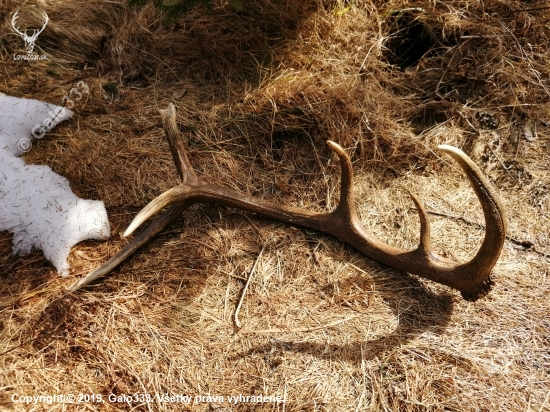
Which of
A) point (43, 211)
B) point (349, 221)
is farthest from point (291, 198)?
point (43, 211)

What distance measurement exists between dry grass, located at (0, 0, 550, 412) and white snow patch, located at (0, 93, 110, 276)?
0.07 m

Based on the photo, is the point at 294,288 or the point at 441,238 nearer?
the point at 294,288

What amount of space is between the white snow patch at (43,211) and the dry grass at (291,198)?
67mm

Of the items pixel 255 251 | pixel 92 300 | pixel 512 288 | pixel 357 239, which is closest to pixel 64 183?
pixel 92 300

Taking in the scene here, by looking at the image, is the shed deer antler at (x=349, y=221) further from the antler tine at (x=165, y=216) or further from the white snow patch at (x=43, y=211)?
the white snow patch at (x=43, y=211)

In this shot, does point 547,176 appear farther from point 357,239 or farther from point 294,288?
point 294,288

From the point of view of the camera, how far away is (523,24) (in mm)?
3096

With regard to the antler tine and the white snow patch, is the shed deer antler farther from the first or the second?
the white snow patch

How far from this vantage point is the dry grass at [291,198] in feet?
6.78

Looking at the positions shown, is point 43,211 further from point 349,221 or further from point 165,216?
point 349,221

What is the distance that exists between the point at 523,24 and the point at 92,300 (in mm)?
3386

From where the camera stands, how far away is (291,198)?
2768 millimetres

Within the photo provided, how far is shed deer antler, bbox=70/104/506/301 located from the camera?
6.91 feet

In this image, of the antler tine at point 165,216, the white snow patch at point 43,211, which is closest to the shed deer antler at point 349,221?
the antler tine at point 165,216
